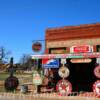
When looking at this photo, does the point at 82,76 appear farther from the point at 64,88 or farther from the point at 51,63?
the point at 64,88

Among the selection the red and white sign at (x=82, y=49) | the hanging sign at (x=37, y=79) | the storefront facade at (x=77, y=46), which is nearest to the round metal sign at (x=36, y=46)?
the storefront facade at (x=77, y=46)

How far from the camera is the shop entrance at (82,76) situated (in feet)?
98.3

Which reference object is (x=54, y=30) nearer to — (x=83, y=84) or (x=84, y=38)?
(x=84, y=38)

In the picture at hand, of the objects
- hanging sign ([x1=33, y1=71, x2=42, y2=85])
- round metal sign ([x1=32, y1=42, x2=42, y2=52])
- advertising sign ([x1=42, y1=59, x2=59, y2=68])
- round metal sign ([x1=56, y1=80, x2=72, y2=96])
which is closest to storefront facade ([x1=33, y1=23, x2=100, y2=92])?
round metal sign ([x1=32, y1=42, x2=42, y2=52])

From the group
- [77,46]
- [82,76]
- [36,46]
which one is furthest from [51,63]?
[82,76]

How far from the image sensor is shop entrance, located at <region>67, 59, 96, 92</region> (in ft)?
98.3

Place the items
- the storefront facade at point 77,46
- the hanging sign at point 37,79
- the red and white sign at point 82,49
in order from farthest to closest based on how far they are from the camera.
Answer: the storefront facade at point 77,46 → the red and white sign at point 82,49 → the hanging sign at point 37,79

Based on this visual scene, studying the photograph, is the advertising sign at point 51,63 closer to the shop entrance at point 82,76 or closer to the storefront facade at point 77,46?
the storefront facade at point 77,46

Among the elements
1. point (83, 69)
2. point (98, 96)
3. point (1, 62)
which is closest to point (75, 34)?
point (83, 69)

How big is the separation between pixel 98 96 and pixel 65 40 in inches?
338

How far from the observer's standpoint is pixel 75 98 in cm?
2336

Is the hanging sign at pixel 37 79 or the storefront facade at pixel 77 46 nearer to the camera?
the hanging sign at pixel 37 79

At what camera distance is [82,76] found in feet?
101

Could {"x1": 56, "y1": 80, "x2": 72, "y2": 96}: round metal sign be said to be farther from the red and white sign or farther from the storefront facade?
the red and white sign
